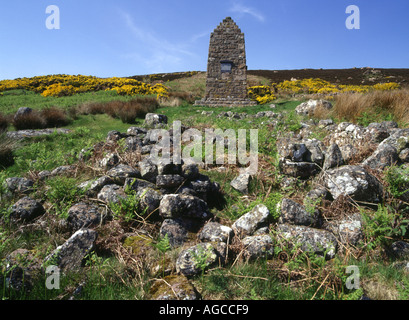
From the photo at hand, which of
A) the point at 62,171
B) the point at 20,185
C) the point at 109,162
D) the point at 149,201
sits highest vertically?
the point at 109,162

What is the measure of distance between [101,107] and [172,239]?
1084cm

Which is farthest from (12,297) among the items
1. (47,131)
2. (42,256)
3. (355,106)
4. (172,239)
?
(355,106)

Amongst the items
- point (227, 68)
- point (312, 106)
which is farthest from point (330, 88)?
point (312, 106)

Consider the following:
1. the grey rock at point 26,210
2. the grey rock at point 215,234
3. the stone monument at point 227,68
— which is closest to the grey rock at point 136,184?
the grey rock at point 215,234

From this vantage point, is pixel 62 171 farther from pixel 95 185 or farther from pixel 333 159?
pixel 333 159

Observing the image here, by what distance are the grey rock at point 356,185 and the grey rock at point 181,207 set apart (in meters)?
1.83

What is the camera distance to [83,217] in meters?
2.81

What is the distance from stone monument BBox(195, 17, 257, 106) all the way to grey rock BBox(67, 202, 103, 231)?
44.3 ft

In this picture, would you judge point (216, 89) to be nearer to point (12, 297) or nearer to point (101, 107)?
point (101, 107)

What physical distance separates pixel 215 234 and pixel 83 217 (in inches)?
65.0
